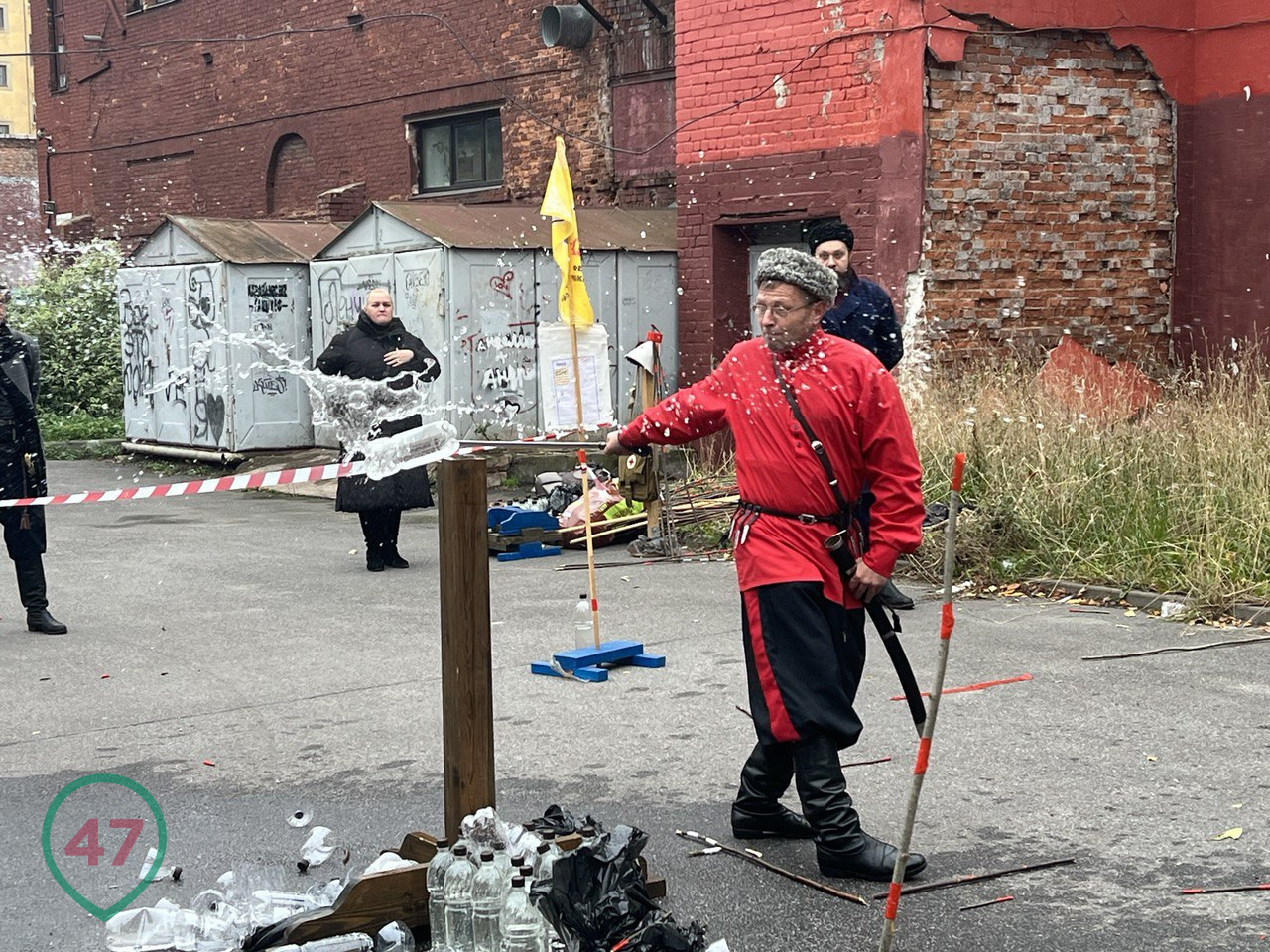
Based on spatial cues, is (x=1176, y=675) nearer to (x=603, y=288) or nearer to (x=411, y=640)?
(x=411, y=640)

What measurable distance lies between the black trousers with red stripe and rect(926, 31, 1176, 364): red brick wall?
9.49 m

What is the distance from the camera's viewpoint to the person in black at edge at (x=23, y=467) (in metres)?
9.06

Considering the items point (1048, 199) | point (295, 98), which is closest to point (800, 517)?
point (1048, 199)

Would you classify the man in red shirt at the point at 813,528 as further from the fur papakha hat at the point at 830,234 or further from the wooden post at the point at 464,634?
the fur papakha hat at the point at 830,234

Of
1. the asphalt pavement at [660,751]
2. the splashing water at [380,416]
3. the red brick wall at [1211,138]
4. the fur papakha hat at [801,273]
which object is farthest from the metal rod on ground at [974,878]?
the red brick wall at [1211,138]

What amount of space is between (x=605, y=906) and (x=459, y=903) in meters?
0.38

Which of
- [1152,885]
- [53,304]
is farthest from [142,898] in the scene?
[53,304]

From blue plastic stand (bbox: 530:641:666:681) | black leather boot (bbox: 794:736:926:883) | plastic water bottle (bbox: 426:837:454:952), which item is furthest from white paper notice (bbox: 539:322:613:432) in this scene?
plastic water bottle (bbox: 426:837:454:952)

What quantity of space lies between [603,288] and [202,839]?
38.5 feet

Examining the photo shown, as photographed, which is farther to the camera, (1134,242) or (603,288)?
(603,288)

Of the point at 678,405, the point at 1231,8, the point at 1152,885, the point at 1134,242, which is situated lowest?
the point at 1152,885

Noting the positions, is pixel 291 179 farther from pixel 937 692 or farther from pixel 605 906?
pixel 937 692

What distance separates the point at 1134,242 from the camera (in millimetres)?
15078

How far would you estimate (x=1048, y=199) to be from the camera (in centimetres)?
1455
